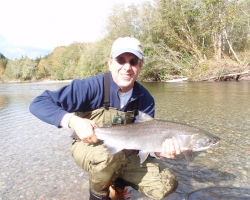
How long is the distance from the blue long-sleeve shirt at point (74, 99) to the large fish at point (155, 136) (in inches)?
13.9

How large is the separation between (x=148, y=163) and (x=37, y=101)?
1400 mm

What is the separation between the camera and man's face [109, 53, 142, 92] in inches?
111

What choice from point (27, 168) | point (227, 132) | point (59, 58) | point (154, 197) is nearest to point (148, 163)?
point (154, 197)

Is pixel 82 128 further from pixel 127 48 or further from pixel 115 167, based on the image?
pixel 127 48

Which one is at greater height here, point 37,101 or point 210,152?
point 37,101

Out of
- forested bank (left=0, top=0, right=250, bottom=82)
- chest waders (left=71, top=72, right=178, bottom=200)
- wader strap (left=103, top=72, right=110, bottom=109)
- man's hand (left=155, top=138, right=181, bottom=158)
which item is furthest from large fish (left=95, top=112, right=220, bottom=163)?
forested bank (left=0, top=0, right=250, bottom=82)

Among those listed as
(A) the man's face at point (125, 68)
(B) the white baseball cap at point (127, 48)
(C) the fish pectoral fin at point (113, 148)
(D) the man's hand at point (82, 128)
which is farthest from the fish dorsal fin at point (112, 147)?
(B) the white baseball cap at point (127, 48)

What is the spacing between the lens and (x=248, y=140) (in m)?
4.93

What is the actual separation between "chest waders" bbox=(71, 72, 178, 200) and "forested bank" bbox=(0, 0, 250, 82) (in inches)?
788

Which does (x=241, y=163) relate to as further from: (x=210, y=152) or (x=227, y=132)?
(x=227, y=132)

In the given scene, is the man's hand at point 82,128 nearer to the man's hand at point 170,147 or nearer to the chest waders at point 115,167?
the chest waders at point 115,167

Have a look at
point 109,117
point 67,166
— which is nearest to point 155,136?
point 109,117

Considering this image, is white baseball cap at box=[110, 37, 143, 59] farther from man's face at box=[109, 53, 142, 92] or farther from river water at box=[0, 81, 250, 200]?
river water at box=[0, 81, 250, 200]

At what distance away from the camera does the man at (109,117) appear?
253cm
